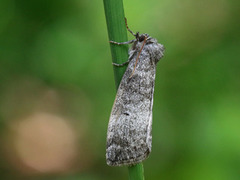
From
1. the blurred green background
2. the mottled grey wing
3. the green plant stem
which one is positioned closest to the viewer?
the green plant stem

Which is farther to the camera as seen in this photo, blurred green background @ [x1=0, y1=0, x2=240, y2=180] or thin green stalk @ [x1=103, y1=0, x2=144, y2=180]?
blurred green background @ [x1=0, y1=0, x2=240, y2=180]

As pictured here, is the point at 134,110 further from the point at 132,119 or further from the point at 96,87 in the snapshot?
the point at 96,87

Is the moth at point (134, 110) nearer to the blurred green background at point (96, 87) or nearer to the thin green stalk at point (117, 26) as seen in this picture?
the thin green stalk at point (117, 26)

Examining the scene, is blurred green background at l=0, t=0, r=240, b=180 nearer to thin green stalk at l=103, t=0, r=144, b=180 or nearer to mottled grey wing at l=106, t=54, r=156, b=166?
mottled grey wing at l=106, t=54, r=156, b=166

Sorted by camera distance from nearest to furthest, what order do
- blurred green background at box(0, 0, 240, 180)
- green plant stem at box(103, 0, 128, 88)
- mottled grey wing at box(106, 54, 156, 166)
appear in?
1. green plant stem at box(103, 0, 128, 88)
2. mottled grey wing at box(106, 54, 156, 166)
3. blurred green background at box(0, 0, 240, 180)

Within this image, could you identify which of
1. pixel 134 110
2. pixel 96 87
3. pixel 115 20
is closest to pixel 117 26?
pixel 115 20

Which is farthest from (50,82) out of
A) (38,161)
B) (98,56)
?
(38,161)

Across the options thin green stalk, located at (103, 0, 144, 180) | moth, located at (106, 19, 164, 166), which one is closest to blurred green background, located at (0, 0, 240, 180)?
moth, located at (106, 19, 164, 166)

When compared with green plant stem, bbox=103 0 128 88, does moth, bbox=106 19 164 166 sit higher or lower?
lower

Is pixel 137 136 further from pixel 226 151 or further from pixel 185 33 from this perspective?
pixel 185 33
